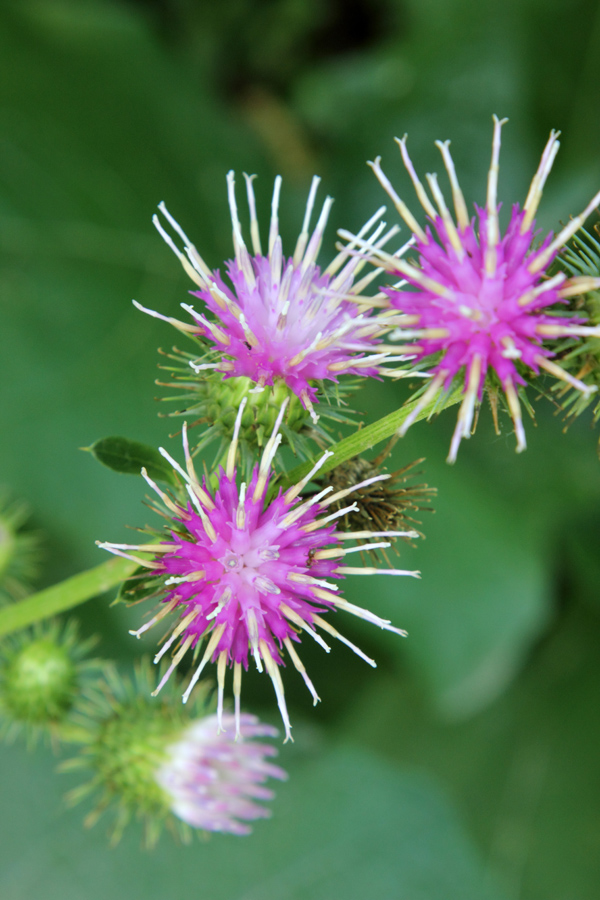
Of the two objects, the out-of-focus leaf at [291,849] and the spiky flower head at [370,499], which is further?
the out-of-focus leaf at [291,849]

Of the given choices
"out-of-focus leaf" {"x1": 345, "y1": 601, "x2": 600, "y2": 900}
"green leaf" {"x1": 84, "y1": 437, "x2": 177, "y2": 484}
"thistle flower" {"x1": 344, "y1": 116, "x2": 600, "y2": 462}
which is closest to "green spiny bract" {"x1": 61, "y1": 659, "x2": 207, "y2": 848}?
"green leaf" {"x1": 84, "y1": 437, "x2": 177, "y2": 484}

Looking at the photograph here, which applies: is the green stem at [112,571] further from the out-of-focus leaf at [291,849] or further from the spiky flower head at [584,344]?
the out-of-focus leaf at [291,849]

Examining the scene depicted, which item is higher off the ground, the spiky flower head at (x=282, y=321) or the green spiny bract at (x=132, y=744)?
the spiky flower head at (x=282, y=321)

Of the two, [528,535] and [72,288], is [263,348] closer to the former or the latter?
[72,288]

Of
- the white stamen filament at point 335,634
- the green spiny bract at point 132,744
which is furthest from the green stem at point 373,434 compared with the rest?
the green spiny bract at point 132,744

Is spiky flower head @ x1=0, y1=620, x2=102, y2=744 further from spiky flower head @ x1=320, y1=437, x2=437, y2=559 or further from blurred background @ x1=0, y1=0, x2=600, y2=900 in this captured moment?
spiky flower head @ x1=320, y1=437, x2=437, y2=559

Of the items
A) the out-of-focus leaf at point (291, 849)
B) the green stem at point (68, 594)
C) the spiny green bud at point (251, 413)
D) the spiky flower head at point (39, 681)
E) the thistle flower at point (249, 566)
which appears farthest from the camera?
the out-of-focus leaf at point (291, 849)
